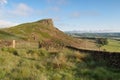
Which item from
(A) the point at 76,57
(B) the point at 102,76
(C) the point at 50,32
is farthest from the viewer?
(C) the point at 50,32

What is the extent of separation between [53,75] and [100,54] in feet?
21.3

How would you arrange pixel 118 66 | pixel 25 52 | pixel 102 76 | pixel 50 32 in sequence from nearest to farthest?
pixel 102 76 → pixel 118 66 → pixel 25 52 → pixel 50 32

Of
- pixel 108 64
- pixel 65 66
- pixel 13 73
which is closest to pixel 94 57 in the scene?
pixel 108 64

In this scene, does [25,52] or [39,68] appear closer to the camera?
[39,68]

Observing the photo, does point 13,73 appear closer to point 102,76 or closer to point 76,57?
point 102,76

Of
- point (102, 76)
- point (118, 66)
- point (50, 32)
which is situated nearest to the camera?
point (102, 76)

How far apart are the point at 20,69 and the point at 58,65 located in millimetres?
2719

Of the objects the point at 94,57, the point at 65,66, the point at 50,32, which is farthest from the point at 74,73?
the point at 50,32

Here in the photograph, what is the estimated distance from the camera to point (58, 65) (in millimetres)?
13750

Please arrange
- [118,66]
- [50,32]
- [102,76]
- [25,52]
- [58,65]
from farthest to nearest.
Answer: [50,32] → [25,52] → [118,66] → [58,65] → [102,76]

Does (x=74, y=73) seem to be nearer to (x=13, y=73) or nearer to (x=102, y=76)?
(x=102, y=76)

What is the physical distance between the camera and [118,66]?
49.8ft

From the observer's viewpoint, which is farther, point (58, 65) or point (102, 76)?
point (58, 65)

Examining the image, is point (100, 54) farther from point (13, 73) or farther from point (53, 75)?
point (13, 73)
